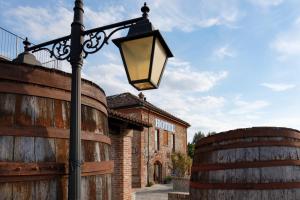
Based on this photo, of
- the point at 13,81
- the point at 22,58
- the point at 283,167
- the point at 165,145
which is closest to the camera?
the point at 13,81

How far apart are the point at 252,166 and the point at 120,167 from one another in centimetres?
629

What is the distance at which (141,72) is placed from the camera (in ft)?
8.34

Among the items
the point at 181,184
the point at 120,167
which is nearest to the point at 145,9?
the point at 120,167

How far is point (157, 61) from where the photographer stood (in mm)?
2547

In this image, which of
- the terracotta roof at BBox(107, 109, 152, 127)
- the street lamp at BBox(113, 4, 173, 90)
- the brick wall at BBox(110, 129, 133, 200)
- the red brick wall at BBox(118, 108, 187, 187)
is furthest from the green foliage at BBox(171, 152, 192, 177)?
the street lamp at BBox(113, 4, 173, 90)

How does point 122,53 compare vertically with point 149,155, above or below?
above

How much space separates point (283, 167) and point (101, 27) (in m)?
2.72

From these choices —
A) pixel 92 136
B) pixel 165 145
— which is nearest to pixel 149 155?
pixel 165 145

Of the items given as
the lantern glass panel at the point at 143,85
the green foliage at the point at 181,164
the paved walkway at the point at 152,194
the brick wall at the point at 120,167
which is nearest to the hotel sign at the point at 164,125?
the green foliage at the point at 181,164

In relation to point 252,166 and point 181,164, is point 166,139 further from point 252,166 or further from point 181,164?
point 252,166

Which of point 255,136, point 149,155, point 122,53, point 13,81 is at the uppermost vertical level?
point 122,53

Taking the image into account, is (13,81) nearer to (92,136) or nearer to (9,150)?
(9,150)

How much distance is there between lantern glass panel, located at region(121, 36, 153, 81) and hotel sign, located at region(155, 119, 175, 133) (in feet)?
79.6

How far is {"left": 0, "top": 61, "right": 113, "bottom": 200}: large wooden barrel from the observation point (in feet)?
7.09
